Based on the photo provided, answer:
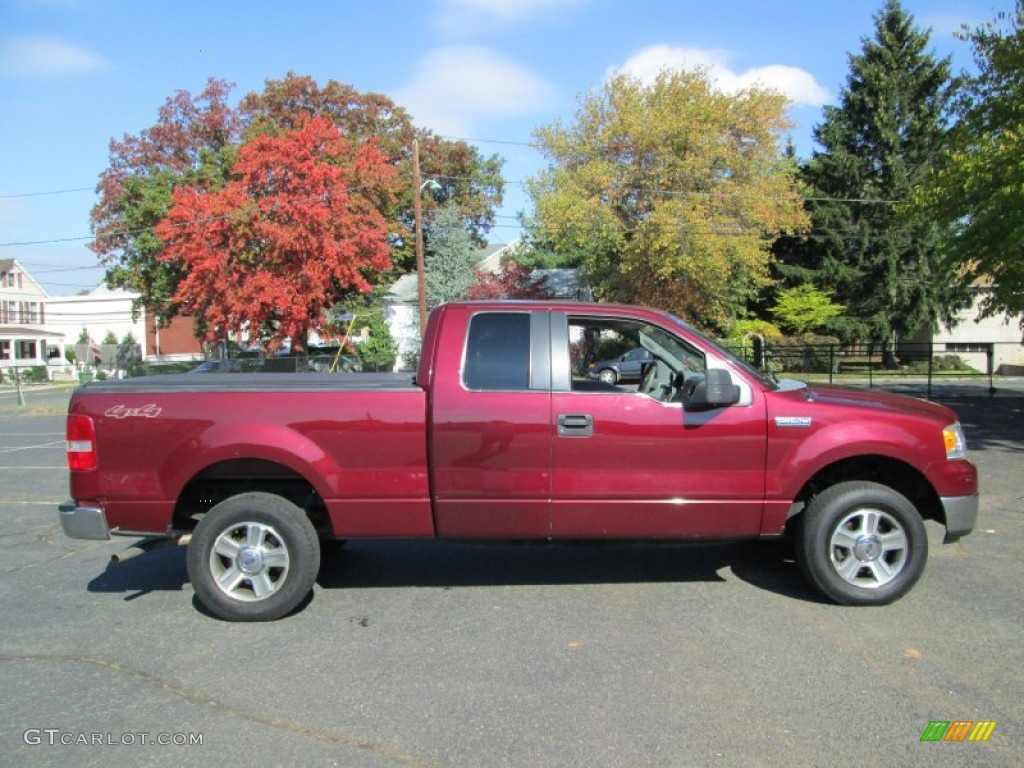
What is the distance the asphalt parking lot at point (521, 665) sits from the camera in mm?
3232

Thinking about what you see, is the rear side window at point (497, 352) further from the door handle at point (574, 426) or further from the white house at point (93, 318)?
the white house at point (93, 318)

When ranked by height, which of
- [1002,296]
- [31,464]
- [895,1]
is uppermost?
[895,1]

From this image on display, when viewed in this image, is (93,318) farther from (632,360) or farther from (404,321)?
(632,360)

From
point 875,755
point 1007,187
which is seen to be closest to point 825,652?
point 875,755

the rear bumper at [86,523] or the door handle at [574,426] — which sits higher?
the door handle at [574,426]

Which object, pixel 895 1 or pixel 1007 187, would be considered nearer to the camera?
pixel 1007 187

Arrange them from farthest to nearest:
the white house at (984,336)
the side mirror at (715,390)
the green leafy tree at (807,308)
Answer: the white house at (984,336) < the green leafy tree at (807,308) < the side mirror at (715,390)

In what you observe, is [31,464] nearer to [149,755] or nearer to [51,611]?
[51,611]

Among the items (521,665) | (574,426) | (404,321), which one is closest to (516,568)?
(574,426)

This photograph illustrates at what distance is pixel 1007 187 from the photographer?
11859 mm

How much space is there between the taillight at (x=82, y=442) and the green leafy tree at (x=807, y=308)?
118ft

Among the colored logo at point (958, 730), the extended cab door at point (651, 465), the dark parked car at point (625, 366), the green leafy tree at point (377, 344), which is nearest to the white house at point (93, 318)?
the green leafy tree at point (377, 344)

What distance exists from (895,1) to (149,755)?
4129cm

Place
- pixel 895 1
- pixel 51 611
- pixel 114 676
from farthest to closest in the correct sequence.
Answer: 1. pixel 895 1
2. pixel 51 611
3. pixel 114 676
